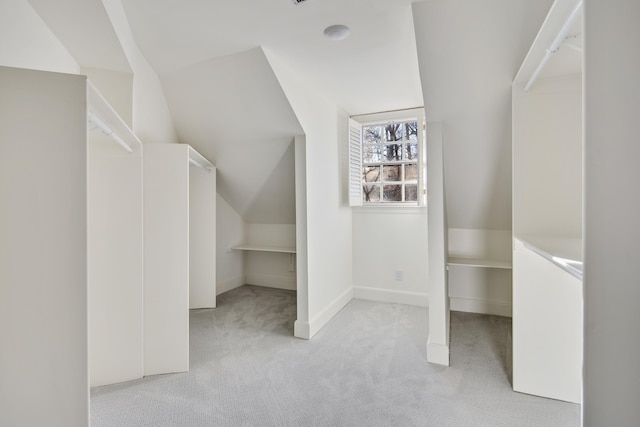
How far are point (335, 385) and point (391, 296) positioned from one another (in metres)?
1.72

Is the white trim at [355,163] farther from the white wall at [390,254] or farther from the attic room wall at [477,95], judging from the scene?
the attic room wall at [477,95]

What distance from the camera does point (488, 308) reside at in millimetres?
3146

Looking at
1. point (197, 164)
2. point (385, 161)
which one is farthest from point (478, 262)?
point (197, 164)

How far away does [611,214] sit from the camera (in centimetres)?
66

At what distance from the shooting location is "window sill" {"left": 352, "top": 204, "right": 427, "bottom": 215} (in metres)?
3.32

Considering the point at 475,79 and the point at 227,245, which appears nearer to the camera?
the point at 475,79

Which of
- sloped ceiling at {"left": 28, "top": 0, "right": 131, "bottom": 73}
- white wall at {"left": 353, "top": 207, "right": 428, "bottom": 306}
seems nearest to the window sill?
white wall at {"left": 353, "top": 207, "right": 428, "bottom": 306}

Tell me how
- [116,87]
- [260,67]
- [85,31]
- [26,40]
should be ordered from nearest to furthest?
[26,40], [85,31], [116,87], [260,67]

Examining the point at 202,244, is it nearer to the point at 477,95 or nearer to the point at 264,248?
the point at 264,248

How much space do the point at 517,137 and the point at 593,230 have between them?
122cm

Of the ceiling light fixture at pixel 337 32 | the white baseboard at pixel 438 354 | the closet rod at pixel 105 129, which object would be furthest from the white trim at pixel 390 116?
the closet rod at pixel 105 129

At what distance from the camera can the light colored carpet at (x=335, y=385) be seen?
64.3 inches

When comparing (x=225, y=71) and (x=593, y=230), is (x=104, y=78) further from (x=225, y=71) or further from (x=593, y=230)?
(x=593, y=230)

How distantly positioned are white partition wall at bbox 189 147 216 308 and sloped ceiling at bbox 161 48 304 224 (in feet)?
1.00
